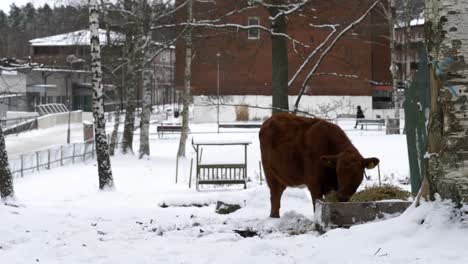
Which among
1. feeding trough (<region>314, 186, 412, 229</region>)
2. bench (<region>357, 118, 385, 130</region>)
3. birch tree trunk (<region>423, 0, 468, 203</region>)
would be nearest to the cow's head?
feeding trough (<region>314, 186, 412, 229</region>)

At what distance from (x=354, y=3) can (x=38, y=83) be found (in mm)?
67521

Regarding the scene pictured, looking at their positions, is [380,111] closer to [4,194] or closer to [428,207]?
[4,194]

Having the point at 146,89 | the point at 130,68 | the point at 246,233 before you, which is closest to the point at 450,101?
the point at 246,233

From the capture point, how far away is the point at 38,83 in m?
80.7

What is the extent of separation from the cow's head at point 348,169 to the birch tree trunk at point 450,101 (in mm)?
2539

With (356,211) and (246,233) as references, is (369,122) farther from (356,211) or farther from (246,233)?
(356,211)

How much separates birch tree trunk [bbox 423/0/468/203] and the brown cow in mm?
2598

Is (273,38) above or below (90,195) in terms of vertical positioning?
above

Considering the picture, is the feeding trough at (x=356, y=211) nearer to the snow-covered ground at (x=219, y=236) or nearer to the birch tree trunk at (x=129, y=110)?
the snow-covered ground at (x=219, y=236)

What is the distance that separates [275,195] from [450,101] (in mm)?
4734

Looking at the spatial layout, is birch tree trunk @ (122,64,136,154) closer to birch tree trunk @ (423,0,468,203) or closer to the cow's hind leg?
the cow's hind leg

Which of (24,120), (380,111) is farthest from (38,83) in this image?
(380,111)

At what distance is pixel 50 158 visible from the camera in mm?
28156

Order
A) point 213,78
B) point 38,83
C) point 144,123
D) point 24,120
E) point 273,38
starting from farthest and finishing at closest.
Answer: point 38,83 → point 213,78 → point 24,120 → point 144,123 → point 273,38
